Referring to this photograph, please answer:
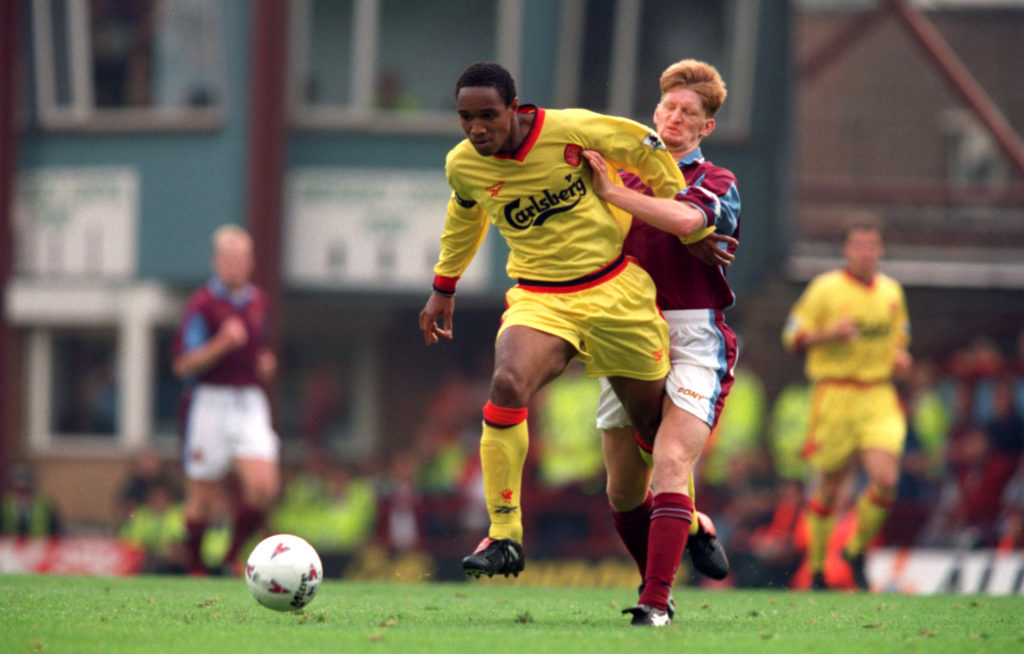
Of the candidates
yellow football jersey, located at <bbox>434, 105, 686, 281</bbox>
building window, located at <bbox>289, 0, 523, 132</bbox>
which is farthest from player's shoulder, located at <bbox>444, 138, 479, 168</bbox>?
building window, located at <bbox>289, 0, 523, 132</bbox>

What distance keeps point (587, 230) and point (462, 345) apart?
1441cm

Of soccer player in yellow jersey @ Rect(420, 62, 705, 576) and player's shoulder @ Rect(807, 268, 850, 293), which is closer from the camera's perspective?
soccer player in yellow jersey @ Rect(420, 62, 705, 576)

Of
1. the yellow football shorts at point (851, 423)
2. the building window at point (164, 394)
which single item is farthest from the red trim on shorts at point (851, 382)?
the building window at point (164, 394)

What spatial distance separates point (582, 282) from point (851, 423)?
4.88m

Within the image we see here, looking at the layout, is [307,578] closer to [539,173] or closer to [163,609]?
[163,609]

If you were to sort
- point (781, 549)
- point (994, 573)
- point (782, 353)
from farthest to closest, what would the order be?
point (782, 353), point (781, 549), point (994, 573)

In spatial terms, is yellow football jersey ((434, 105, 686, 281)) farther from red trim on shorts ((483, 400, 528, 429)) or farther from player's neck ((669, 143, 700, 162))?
red trim on shorts ((483, 400, 528, 429))

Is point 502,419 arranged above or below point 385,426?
above

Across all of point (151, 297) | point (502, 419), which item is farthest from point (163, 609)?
point (151, 297)

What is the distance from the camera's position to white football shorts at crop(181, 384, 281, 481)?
35.1ft

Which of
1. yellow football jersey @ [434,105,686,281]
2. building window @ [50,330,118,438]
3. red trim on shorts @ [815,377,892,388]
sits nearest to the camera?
yellow football jersey @ [434,105,686,281]

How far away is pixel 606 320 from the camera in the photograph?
6.10m

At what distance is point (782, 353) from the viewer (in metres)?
19.8

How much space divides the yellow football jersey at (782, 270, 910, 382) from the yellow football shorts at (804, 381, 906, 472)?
0.09 m
